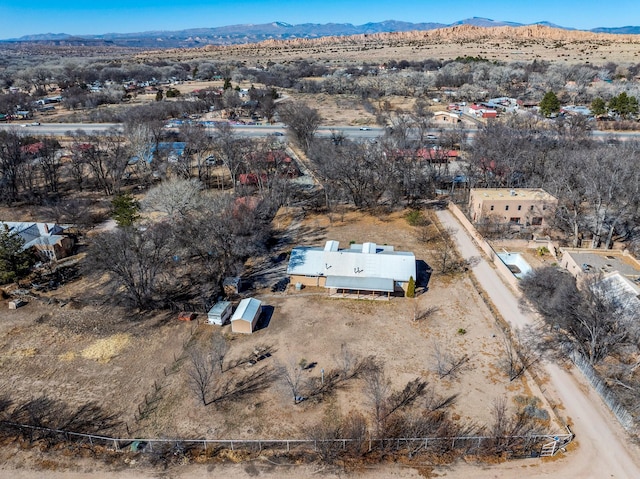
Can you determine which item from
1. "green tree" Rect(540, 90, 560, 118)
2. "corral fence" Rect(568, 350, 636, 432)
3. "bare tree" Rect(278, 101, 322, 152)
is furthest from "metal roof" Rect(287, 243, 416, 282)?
"green tree" Rect(540, 90, 560, 118)

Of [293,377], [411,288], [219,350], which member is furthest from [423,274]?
[219,350]

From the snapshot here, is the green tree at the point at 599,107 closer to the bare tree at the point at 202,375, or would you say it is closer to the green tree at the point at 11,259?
the bare tree at the point at 202,375

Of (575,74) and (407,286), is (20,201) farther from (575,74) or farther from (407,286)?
(575,74)

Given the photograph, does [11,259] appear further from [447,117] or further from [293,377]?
[447,117]

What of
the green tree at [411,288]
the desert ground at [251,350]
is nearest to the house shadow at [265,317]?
the desert ground at [251,350]

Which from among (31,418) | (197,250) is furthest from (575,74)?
(31,418)

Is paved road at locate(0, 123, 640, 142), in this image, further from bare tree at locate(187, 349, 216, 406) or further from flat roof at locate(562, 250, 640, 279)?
bare tree at locate(187, 349, 216, 406)
